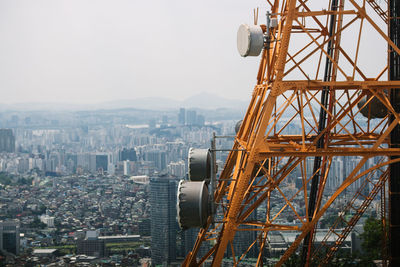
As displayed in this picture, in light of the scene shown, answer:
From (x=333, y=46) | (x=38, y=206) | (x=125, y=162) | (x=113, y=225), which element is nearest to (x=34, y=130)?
(x=125, y=162)

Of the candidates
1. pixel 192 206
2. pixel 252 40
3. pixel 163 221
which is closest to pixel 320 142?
pixel 252 40

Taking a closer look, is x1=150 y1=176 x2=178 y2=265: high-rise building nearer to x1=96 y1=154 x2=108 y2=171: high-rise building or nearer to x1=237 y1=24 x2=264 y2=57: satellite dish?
x1=237 y1=24 x2=264 y2=57: satellite dish

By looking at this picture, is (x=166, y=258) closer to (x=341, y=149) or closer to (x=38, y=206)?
(x=38, y=206)

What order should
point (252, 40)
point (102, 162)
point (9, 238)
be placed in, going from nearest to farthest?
point (252, 40) < point (9, 238) < point (102, 162)

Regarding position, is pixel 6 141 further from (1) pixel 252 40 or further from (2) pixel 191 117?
(1) pixel 252 40

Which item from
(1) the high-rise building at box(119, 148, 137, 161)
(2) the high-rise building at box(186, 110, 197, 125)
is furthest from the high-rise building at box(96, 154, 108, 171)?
(2) the high-rise building at box(186, 110, 197, 125)

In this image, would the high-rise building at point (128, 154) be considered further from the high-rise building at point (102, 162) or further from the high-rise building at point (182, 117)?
the high-rise building at point (182, 117)
